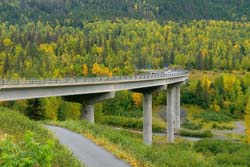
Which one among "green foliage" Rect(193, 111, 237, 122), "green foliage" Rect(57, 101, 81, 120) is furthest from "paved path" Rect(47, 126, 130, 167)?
"green foliage" Rect(193, 111, 237, 122)

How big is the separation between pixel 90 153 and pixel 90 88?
92.8 ft

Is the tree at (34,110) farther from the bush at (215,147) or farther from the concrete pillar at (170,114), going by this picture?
the bush at (215,147)

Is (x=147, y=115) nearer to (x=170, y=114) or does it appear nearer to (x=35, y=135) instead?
(x=170, y=114)

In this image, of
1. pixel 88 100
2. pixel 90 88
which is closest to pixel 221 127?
pixel 88 100

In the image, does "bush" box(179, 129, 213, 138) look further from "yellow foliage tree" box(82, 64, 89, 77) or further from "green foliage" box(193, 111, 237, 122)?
"yellow foliage tree" box(82, 64, 89, 77)

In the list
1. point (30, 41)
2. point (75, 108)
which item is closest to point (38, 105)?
point (75, 108)

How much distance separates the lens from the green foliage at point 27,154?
1016 centimetres

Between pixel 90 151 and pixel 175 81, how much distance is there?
2512 inches

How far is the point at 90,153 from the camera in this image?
27.1 metres

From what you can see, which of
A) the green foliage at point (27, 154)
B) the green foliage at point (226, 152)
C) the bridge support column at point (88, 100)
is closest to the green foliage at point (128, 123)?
the green foliage at point (226, 152)

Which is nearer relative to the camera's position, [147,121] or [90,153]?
[90,153]

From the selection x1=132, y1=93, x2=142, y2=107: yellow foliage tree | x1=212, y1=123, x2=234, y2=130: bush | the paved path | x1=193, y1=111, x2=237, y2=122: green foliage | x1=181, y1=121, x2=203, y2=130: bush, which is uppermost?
the paved path

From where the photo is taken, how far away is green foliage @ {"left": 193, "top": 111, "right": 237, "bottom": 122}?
114 meters

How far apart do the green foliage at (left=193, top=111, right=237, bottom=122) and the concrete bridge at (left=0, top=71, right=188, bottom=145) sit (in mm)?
26096
